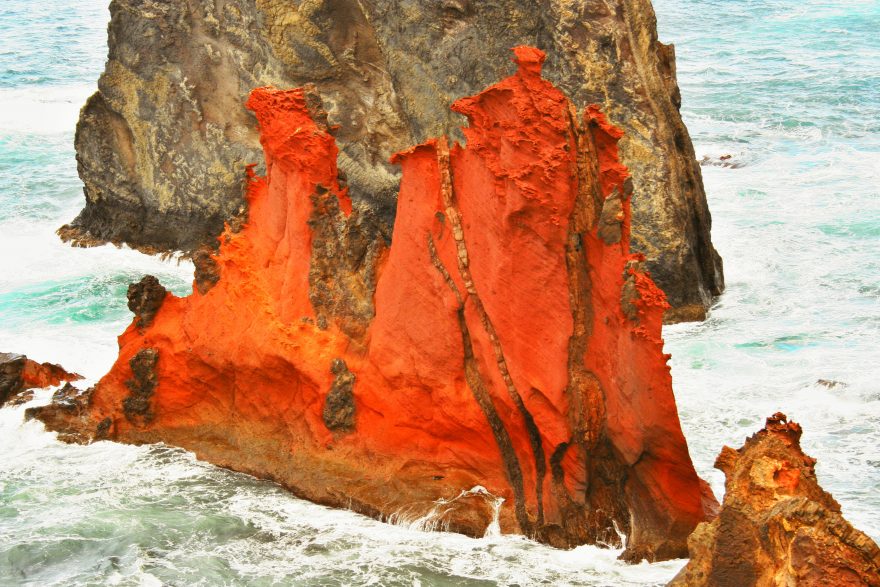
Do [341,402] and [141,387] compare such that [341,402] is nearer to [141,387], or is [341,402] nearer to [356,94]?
[141,387]

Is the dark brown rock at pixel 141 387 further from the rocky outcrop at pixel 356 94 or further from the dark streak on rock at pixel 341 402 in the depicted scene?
the rocky outcrop at pixel 356 94

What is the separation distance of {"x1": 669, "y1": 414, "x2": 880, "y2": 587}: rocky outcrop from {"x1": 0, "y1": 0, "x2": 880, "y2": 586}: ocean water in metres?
1.27

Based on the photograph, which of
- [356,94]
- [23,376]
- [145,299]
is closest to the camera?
[145,299]

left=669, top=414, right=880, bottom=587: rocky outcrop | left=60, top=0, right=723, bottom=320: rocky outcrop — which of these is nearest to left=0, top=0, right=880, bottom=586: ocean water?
left=60, top=0, right=723, bottom=320: rocky outcrop

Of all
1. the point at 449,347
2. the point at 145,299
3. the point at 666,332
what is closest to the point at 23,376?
the point at 145,299

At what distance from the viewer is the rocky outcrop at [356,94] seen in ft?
44.7

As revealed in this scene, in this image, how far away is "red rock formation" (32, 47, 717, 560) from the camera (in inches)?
276

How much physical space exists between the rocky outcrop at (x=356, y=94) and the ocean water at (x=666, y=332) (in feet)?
2.92

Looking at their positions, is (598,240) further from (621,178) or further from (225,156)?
(225,156)

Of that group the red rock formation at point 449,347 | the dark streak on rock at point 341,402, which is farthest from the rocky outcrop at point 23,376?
the dark streak on rock at point 341,402

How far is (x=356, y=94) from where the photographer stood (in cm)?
1655

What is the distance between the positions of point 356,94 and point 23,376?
762cm

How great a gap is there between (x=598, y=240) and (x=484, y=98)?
42.9 inches

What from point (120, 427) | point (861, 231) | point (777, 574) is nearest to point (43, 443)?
point (120, 427)
